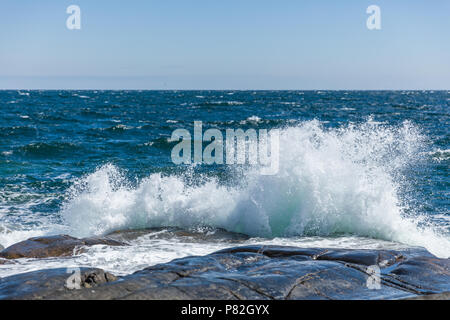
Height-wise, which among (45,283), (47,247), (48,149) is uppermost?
(45,283)

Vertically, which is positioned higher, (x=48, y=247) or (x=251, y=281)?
(x=251, y=281)

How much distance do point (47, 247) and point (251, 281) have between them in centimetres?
409

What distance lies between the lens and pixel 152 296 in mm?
3719

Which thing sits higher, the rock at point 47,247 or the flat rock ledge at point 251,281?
the flat rock ledge at point 251,281

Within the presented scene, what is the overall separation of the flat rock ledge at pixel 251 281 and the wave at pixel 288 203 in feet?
13.4

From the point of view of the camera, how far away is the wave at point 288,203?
9492 mm

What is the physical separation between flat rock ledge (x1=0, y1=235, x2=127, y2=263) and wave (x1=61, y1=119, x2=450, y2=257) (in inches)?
87.7

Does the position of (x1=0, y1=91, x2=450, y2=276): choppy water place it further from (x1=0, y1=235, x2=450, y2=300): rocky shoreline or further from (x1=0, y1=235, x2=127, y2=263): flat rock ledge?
(x1=0, y1=235, x2=450, y2=300): rocky shoreline

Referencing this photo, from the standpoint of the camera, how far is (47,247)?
Result: 6.94 meters

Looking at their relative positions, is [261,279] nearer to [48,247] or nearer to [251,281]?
[251,281]

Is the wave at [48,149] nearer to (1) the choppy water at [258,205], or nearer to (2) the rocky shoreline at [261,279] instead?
(1) the choppy water at [258,205]

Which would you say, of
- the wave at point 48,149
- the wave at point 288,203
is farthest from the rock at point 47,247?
the wave at point 48,149

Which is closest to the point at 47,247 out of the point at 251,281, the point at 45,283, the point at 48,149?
the point at 45,283

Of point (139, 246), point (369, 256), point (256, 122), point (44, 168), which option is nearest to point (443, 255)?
point (369, 256)
